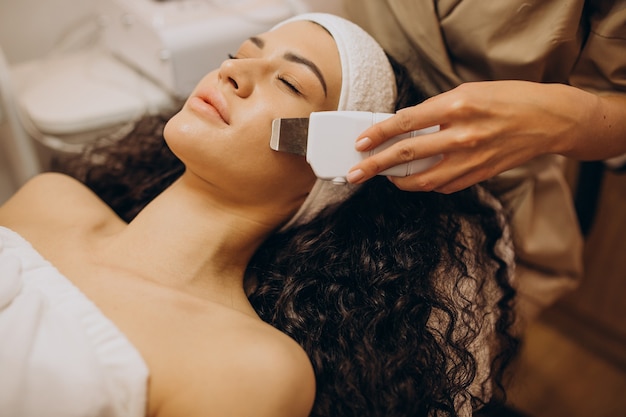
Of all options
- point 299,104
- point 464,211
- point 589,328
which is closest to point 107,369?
point 299,104

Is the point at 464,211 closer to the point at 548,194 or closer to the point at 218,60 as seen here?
the point at 548,194

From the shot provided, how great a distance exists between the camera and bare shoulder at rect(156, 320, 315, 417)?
88 cm

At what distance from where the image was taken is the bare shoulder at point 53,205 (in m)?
1.22

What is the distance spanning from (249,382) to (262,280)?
33 centimetres

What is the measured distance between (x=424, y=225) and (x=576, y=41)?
0.46 metres

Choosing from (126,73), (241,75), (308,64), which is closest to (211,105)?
(241,75)

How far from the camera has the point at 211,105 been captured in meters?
1.09

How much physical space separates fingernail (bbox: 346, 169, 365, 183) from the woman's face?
17 centimetres

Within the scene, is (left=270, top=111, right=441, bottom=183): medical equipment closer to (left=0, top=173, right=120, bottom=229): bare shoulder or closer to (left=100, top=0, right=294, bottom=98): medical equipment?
(left=0, top=173, right=120, bottom=229): bare shoulder

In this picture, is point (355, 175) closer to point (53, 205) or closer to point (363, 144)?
point (363, 144)

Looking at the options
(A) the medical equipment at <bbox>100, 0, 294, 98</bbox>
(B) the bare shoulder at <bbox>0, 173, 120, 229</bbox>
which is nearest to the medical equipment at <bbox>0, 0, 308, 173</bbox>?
(A) the medical equipment at <bbox>100, 0, 294, 98</bbox>

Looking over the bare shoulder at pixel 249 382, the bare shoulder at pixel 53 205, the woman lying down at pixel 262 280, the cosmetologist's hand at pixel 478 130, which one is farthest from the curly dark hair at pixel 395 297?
the bare shoulder at pixel 53 205

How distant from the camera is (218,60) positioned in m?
1.59

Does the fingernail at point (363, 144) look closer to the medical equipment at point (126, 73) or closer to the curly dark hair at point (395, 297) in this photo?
the curly dark hair at point (395, 297)
